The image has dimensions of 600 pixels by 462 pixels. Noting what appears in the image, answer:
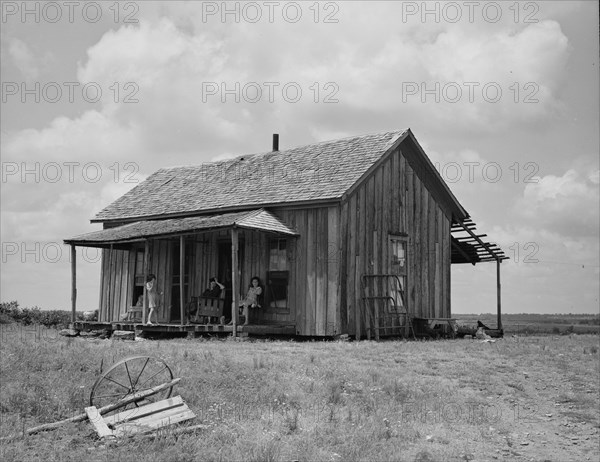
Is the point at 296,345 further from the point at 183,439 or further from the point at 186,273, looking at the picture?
the point at 183,439

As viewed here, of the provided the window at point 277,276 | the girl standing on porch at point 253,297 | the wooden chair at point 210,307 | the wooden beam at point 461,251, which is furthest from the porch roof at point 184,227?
the wooden beam at point 461,251

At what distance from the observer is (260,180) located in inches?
1025

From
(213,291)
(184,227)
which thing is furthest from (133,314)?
(184,227)

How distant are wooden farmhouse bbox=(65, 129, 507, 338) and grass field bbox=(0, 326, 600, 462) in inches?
166

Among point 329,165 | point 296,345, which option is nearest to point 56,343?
point 296,345

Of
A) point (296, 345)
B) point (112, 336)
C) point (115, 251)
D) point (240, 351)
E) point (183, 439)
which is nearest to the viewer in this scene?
point (183, 439)

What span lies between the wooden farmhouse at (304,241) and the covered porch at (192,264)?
0.04 m

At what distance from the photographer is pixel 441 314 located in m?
26.9

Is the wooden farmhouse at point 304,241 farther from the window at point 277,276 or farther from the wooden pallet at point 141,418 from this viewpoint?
the wooden pallet at point 141,418

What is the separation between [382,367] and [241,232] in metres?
9.32

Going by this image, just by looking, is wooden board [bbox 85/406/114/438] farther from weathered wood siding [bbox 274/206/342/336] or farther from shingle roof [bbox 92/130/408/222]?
shingle roof [bbox 92/130/408/222]

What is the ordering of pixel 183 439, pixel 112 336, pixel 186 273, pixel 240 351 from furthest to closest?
pixel 186 273, pixel 112 336, pixel 240 351, pixel 183 439

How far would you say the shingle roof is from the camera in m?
23.7

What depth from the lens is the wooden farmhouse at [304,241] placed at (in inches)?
896
